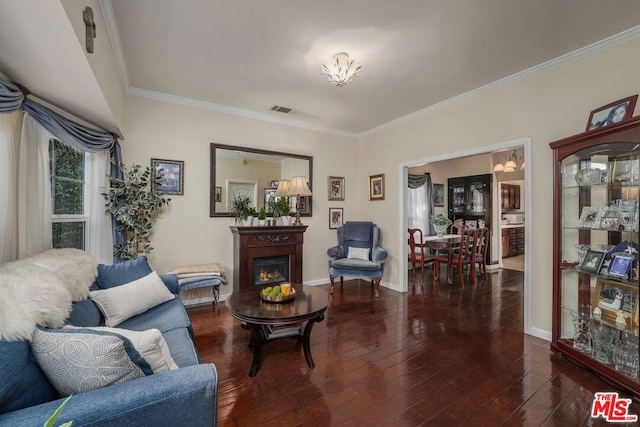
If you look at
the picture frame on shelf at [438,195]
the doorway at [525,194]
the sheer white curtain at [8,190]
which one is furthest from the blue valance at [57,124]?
the picture frame on shelf at [438,195]

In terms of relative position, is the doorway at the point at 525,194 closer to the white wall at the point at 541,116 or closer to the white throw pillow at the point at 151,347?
the white wall at the point at 541,116

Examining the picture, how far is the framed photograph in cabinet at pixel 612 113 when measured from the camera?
219cm

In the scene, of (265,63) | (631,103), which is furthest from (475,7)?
(265,63)

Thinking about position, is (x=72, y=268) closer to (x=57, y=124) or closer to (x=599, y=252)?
(x=57, y=124)

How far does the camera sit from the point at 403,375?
217 centimetres

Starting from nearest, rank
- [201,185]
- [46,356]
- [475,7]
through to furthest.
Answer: [46,356] → [475,7] → [201,185]

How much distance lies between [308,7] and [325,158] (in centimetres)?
296

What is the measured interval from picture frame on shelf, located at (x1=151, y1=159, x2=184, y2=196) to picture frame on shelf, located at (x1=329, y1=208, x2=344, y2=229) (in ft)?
8.03

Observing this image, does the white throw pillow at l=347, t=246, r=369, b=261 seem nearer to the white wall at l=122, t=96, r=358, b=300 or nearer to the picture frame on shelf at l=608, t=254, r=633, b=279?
the white wall at l=122, t=96, r=358, b=300

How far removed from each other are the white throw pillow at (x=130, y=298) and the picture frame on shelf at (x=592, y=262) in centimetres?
357

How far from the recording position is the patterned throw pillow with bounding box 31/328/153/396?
103cm

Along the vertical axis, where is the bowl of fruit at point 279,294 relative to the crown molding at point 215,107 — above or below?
below

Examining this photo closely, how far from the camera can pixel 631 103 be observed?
7.19 ft

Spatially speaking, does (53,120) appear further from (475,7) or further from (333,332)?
(475,7)
